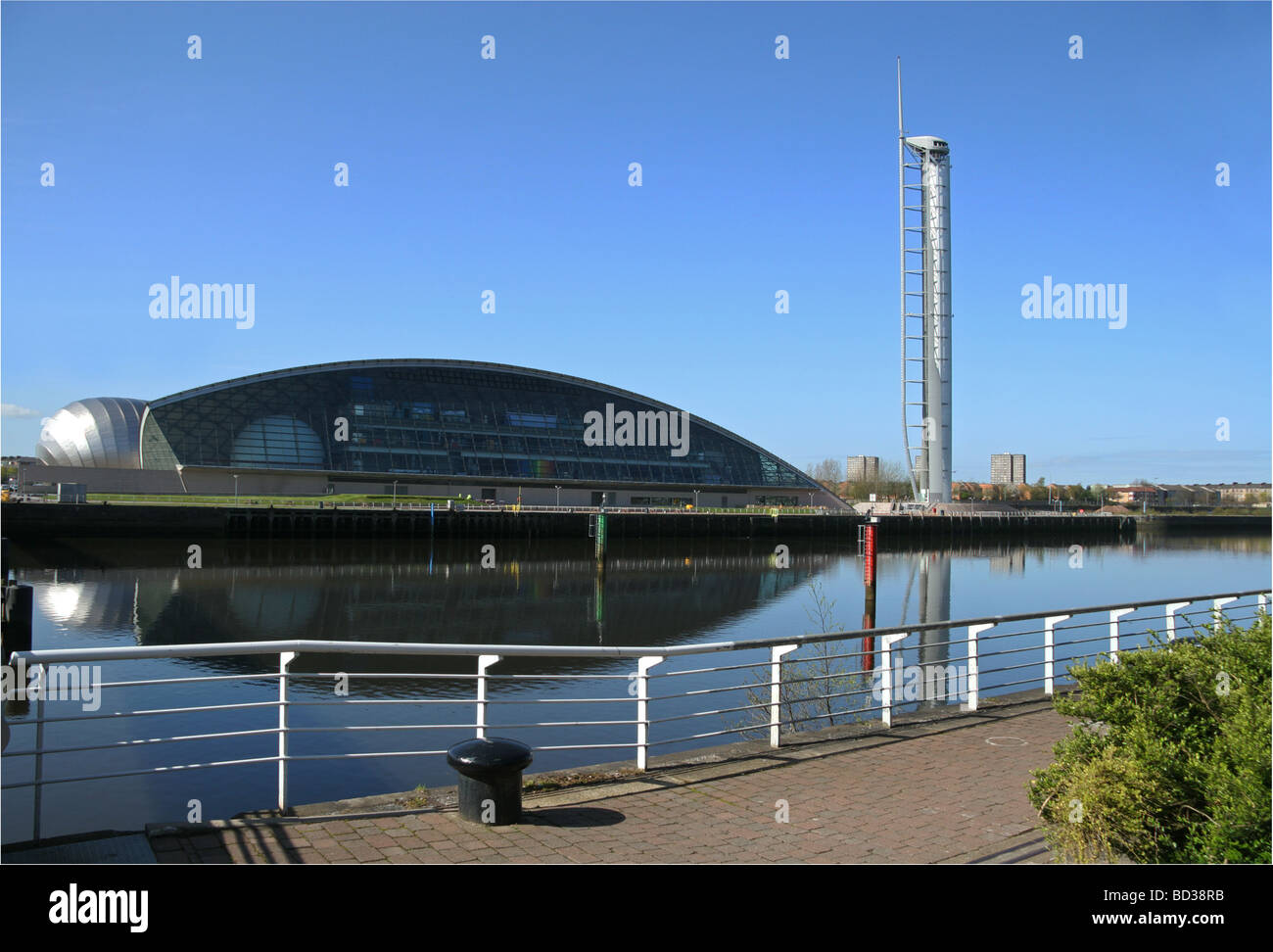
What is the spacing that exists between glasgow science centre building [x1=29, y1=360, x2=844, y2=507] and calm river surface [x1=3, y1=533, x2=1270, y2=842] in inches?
1286

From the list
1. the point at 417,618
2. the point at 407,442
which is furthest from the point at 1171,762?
the point at 407,442

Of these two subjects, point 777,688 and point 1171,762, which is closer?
point 1171,762

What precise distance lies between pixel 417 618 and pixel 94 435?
7932cm

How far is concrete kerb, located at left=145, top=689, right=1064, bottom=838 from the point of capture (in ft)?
21.9

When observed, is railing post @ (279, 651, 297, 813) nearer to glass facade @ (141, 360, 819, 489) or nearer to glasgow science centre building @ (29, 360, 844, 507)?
glasgow science centre building @ (29, 360, 844, 507)

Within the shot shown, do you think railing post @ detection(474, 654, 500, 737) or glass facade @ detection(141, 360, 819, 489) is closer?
railing post @ detection(474, 654, 500, 737)

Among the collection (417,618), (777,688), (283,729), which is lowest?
(417,618)

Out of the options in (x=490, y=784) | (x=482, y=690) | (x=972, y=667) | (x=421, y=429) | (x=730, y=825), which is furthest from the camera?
(x=421, y=429)

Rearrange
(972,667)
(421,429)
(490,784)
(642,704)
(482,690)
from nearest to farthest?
(490,784) → (482,690) → (642,704) → (972,667) → (421,429)

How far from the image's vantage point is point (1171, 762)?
17.3ft

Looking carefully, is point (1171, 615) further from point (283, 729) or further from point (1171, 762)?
point (283, 729)

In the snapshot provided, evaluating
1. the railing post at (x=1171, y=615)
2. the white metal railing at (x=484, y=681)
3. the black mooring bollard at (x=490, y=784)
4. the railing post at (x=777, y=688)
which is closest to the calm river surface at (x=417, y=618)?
the white metal railing at (x=484, y=681)

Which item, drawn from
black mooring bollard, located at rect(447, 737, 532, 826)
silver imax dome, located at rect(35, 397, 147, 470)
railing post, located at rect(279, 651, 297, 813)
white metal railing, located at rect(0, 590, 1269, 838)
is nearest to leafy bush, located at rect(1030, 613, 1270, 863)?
white metal railing, located at rect(0, 590, 1269, 838)
